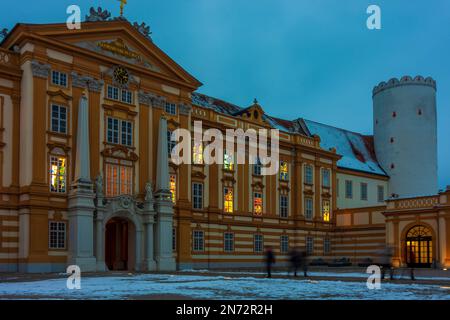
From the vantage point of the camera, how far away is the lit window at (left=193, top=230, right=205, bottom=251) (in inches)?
2008

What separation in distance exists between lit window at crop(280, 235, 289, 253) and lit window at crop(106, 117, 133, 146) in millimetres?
22121

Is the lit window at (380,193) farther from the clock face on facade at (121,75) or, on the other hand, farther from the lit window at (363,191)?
the clock face on facade at (121,75)

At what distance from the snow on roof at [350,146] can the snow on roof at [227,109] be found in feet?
16.1

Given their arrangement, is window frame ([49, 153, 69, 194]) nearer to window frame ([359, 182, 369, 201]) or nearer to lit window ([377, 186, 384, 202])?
window frame ([359, 182, 369, 201])

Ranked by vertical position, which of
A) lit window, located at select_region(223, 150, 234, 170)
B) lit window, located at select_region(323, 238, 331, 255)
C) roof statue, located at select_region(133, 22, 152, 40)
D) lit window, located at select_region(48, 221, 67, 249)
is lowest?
lit window, located at select_region(323, 238, 331, 255)

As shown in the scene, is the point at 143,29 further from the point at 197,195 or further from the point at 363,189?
the point at 363,189

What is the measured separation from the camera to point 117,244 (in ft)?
152

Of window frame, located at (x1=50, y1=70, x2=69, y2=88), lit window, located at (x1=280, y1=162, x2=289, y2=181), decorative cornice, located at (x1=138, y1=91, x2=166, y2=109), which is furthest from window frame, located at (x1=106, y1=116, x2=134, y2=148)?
lit window, located at (x1=280, y1=162, x2=289, y2=181)

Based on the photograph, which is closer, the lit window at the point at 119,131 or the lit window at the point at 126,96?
the lit window at the point at 119,131

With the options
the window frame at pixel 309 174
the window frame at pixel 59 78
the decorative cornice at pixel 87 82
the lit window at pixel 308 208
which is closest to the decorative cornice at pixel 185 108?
the decorative cornice at pixel 87 82

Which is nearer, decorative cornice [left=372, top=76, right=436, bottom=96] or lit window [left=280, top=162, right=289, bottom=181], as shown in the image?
lit window [left=280, top=162, right=289, bottom=181]

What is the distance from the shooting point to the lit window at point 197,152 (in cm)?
5166

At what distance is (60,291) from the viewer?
2142 cm

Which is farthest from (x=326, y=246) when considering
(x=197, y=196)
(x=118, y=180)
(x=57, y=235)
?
(x=57, y=235)
